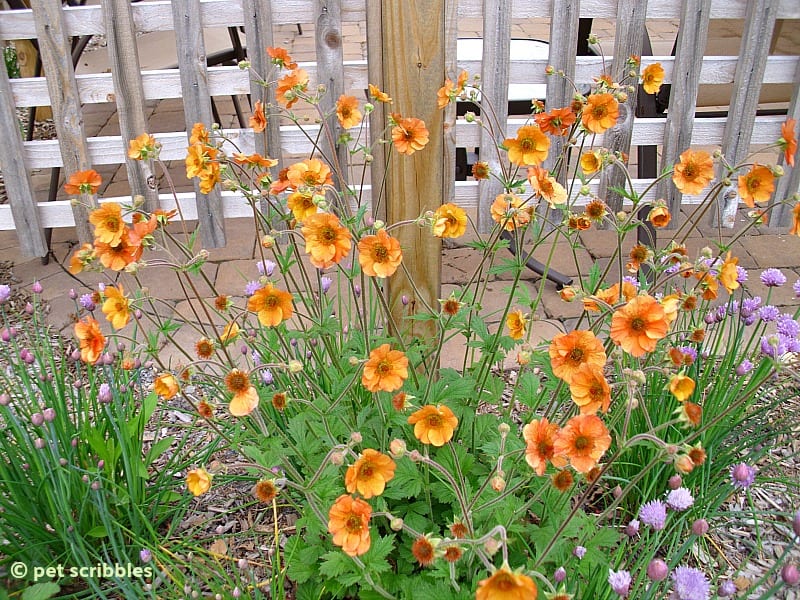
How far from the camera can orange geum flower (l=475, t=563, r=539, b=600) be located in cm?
96

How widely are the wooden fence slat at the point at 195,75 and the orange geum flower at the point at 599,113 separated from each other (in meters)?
1.63

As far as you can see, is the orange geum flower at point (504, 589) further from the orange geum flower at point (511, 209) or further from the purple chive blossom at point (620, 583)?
the orange geum flower at point (511, 209)

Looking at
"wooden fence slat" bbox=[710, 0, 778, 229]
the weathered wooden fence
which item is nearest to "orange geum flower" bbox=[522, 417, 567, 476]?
the weathered wooden fence

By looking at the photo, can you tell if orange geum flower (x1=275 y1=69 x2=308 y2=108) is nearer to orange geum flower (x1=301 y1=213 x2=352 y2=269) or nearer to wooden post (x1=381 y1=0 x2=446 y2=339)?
wooden post (x1=381 y1=0 x2=446 y2=339)

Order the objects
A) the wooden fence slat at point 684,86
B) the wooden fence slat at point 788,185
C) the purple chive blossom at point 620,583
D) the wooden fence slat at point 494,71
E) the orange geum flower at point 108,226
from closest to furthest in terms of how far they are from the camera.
A: the purple chive blossom at point 620,583, the orange geum flower at point 108,226, the wooden fence slat at point 494,71, the wooden fence slat at point 684,86, the wooden fence slat at point 788,185

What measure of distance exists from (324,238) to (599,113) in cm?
67

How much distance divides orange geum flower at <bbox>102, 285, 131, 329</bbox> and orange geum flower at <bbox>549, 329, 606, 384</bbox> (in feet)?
2.61

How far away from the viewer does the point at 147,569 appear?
165 centimetres

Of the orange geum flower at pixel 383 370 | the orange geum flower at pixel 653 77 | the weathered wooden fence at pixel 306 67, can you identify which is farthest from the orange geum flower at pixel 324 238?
the weathered wooden fence at pixel 306 67

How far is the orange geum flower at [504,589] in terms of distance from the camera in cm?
96

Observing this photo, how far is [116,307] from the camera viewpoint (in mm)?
1420

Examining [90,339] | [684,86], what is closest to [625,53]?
[684,86]

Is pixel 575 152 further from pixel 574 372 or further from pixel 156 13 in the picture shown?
pixel 574 372

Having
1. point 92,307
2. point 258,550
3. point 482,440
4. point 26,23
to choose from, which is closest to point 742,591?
Answer: point 482,440
